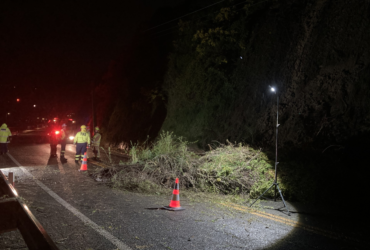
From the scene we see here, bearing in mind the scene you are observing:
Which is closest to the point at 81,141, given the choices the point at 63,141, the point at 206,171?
the point at 63,141

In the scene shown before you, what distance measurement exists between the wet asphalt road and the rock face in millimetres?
4423

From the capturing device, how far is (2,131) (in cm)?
1577

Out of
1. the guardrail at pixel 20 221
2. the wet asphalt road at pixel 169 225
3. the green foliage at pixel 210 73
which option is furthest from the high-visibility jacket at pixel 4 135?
the guardrail at pixel 20 221

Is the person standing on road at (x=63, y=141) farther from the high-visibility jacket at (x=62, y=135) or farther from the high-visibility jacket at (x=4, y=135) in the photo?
the high-visibility jacket at (x=4, y=135)

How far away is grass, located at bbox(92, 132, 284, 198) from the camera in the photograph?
8005 millimetres

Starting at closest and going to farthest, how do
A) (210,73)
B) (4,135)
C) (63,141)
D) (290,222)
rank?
1. (290,222)
2. (63,141)
3. (4,135)
4. (210,73)

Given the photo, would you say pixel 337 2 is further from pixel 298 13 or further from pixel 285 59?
pixel 285 59

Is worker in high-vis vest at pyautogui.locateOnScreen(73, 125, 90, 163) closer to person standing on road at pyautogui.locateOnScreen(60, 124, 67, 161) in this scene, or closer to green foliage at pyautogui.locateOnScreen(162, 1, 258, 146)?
person standing on road at pyautogui.locateOnScreen(60, 124, 67, 161)

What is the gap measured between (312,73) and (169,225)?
8778 millimetres

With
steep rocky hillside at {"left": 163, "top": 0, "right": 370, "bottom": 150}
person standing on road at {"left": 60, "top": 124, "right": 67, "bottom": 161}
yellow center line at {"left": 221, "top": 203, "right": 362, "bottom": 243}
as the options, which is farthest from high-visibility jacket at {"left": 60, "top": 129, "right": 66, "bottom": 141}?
yellow center line at {"left": 221, "top": 203, "right": 362, "bottom": 243}

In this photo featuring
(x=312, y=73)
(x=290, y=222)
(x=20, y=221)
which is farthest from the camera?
(x=312, y=73)

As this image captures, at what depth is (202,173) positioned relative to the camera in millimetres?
8508

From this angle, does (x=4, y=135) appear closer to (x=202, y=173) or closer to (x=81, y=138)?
(x=81, y=138)

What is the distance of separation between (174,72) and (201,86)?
11.0ft
